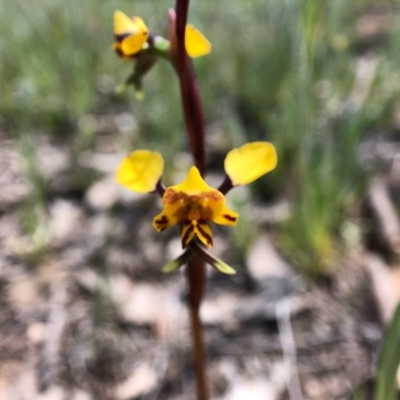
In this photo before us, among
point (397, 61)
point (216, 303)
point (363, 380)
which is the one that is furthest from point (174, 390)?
point (397, 61)

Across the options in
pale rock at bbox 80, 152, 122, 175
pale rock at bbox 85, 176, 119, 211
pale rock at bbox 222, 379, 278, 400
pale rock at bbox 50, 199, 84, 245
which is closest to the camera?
pale rock at bbox 222, 379, 278, 400

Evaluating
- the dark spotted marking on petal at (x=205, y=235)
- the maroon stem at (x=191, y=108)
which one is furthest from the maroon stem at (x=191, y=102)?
the dark spotted marking on petal at (x=205, y=235)

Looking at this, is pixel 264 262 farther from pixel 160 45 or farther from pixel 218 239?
pixel 160 45

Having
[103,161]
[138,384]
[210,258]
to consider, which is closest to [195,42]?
[210,258]

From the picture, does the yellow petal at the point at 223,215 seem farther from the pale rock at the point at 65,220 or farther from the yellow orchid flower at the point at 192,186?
the pale rock at the point at 65,220

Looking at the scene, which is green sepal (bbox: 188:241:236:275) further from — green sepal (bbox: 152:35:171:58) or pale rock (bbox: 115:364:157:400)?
pale rock (bbox: 115:364:157:400)

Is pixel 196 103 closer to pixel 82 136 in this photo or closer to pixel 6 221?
pixel 6 221

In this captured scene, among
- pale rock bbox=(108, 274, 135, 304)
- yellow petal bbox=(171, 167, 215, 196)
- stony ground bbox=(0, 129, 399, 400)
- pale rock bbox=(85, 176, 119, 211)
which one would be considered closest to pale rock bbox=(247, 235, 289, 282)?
stony ground bbox=(0, 129, 399, 400)
